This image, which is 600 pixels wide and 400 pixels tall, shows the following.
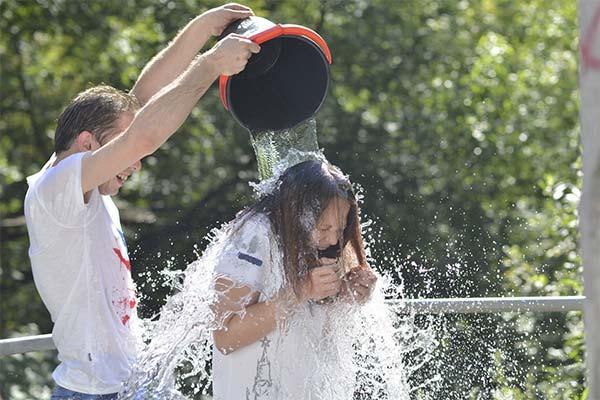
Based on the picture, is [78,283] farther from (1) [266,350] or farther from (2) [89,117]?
(1) [266,350]

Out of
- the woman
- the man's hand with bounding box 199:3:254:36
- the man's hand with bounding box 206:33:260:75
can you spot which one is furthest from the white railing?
the man's hand with bounding box 206:33:260:75

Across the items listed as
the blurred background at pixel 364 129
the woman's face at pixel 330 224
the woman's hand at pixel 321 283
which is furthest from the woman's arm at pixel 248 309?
the blurred background at pixel 364 129

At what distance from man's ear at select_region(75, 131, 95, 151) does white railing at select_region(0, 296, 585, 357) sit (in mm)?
932

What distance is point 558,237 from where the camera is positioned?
568 centimetres

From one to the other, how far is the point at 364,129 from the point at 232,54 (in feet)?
14.3

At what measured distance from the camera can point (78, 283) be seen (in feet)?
10.9

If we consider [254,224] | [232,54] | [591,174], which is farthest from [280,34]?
[591,174]

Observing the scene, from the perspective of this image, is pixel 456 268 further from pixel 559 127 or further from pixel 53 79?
pixel 53 79

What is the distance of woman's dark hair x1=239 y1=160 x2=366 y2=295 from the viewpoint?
3.13 meters

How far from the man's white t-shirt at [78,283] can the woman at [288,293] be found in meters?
0.39

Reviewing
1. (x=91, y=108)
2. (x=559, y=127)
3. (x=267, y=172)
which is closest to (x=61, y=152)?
(x=91, y=108)

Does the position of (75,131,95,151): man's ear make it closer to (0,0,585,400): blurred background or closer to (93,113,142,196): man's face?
(93,113,142,196): man's face

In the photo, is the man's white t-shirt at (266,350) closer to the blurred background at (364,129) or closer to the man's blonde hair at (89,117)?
the man's blonde hair at (89,117)

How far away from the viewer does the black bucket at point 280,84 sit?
11.6ft
